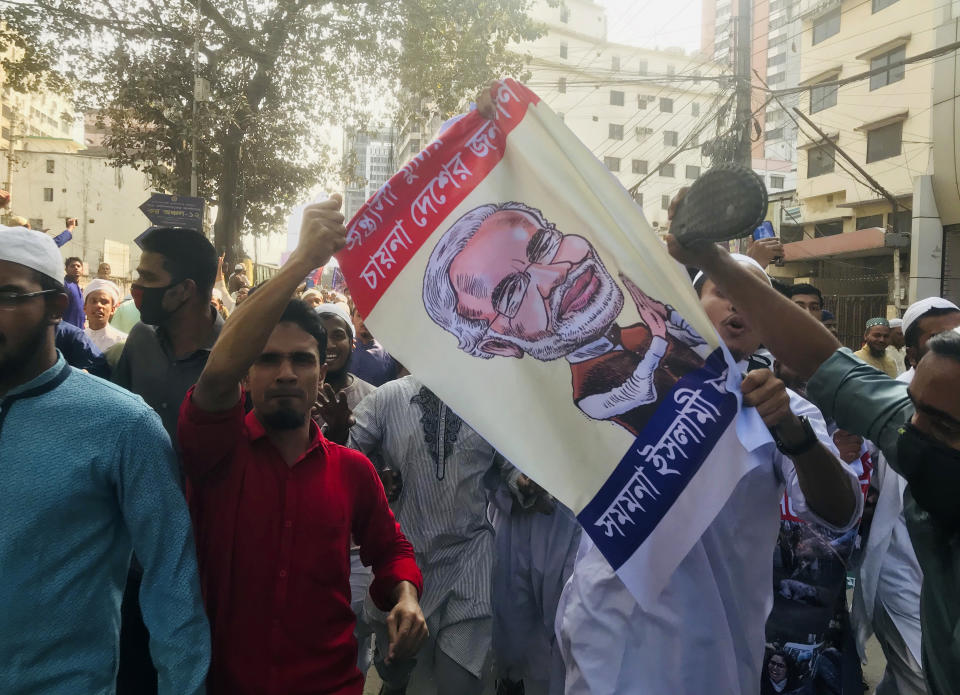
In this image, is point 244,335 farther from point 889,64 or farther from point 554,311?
point 889,64

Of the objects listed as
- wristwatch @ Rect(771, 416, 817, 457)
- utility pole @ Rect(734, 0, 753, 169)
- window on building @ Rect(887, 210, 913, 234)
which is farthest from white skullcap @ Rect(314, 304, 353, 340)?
window on building @ Rect(887, 210, 913, 234)

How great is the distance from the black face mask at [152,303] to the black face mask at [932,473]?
2890 millimetres

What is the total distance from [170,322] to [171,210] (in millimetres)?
8597

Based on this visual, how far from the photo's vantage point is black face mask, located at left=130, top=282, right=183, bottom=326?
3531 millimetres

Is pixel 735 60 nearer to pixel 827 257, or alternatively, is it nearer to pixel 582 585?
pixel 582 585

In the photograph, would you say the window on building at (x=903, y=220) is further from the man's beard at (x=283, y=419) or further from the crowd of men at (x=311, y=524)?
the man's beard at (x=283, y=419)

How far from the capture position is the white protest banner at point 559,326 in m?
2.28

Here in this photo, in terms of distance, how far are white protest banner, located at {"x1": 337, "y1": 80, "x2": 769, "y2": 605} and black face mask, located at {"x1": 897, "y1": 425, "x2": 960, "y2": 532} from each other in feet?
1.63

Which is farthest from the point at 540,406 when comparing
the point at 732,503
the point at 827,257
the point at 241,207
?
the point at 827,257

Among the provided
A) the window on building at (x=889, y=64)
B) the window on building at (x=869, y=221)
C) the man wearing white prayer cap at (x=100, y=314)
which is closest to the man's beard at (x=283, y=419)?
the man wearing white prayer cap at (x=100, y=314)

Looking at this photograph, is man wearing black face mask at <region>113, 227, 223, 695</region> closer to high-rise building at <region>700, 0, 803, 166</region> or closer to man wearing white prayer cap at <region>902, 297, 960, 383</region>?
man wearing white prayer cap at <region>902, 297, 960, 383</region>

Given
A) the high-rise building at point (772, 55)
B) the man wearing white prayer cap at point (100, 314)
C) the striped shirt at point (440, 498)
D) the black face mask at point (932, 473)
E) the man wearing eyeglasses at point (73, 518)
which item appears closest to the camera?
the black face mask at point (932, 473)

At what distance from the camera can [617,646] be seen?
105 inches

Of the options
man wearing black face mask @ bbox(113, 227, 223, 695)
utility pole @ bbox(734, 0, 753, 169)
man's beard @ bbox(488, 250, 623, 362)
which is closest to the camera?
man's beard @ bbox(488, 250, 623, 362)
